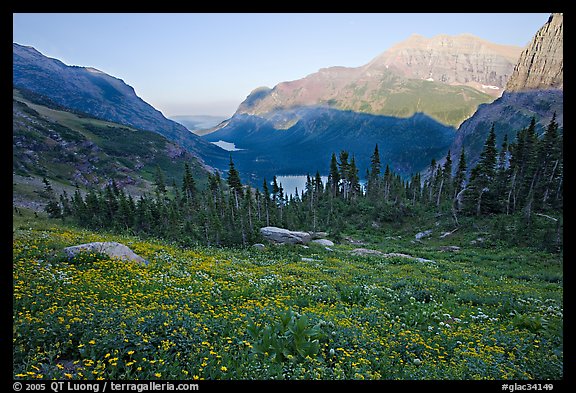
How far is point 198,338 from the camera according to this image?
A: 19.1 feet

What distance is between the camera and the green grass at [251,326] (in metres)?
5.05

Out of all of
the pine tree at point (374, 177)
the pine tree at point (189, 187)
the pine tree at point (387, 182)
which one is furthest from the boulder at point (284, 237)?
the pine tree at point (387, 182)

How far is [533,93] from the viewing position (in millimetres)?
157500

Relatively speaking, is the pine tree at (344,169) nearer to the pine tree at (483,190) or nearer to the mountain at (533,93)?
the pine tree at (483,190)

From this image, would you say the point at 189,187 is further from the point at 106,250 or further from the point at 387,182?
the point at 106,250

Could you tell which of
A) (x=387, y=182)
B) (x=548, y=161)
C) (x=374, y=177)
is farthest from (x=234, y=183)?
(x=548, y=161)

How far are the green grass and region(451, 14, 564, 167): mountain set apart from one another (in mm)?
163455

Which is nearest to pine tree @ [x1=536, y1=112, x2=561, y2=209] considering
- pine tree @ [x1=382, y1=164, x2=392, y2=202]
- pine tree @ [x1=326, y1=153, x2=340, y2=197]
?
pine tree @ [x1=382, y1=164, x2=392, y2=202]

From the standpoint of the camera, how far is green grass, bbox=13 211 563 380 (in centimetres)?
505

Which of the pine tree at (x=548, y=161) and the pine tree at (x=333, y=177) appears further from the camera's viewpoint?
the pine tree at (x=333, y=177)

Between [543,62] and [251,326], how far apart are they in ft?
708

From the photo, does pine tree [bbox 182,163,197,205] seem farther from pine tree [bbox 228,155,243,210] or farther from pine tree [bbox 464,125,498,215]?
pine tree [bbox 464,125,498,215]
